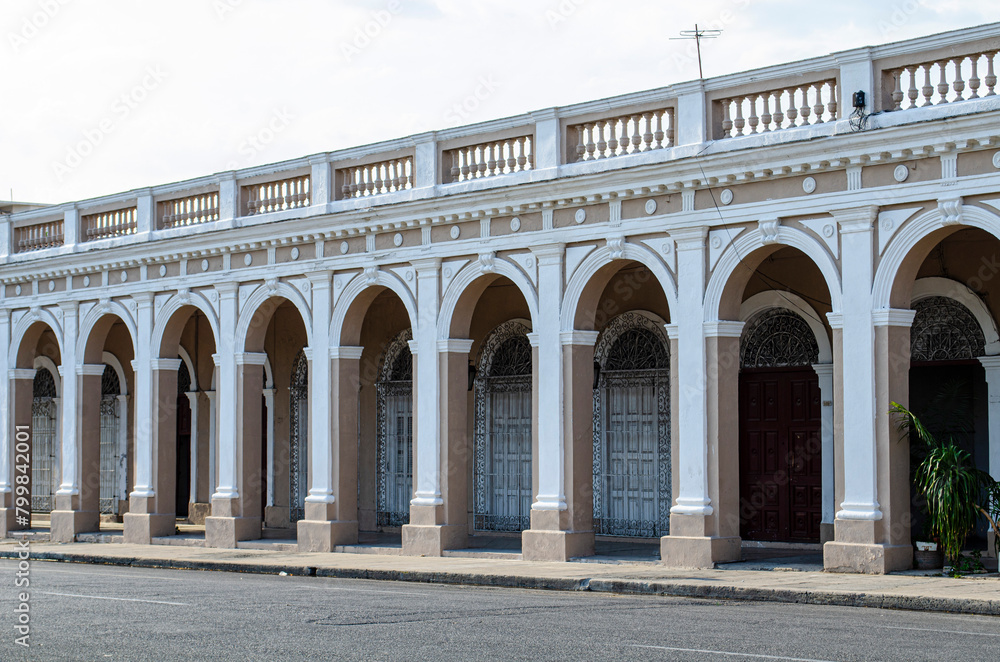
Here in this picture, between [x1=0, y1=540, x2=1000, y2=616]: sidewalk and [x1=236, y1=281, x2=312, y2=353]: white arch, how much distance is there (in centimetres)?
325

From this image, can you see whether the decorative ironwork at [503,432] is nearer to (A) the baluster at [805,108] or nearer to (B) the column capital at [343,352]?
(B) the column capital at [343,352]

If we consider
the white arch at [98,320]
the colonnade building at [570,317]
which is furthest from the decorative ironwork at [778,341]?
the white arch at [98,320]

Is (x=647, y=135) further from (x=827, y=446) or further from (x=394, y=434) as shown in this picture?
(x=394, y=434)

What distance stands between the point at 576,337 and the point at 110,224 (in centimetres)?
1031

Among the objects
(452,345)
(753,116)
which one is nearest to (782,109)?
(753,116)

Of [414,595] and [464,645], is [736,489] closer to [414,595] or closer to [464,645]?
[414,595]

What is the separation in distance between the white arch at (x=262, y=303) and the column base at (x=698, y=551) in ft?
22.4

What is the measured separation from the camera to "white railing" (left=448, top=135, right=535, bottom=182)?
17.3 meters

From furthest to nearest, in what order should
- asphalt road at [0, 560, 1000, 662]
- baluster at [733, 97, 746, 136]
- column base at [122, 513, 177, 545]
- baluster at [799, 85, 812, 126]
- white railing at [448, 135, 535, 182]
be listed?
1. column base at [122, 513, 177, 545]
2. white railing at [448, 135, 535, 182]
3. baluster at [733, 97, 746, 136]
4. baluster at [799, 85, 812, 126]
5. asphalt road at [0, 560, 1000, 662]

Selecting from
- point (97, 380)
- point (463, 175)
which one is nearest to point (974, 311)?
point (463, 175)

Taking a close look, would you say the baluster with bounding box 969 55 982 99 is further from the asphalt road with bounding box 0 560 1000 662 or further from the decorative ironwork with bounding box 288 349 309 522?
the decorative ironwork with bounding box 288 349 309 522

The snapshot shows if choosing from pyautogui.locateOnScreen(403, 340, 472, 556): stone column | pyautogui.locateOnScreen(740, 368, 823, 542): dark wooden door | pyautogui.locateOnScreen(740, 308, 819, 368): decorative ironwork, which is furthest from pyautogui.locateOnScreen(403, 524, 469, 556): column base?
pyautogui.locateOnScreen(740, 308, 819, 368): decorative ironwork

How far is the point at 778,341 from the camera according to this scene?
17766 millimetres

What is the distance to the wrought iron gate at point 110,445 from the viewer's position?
26406 mm
